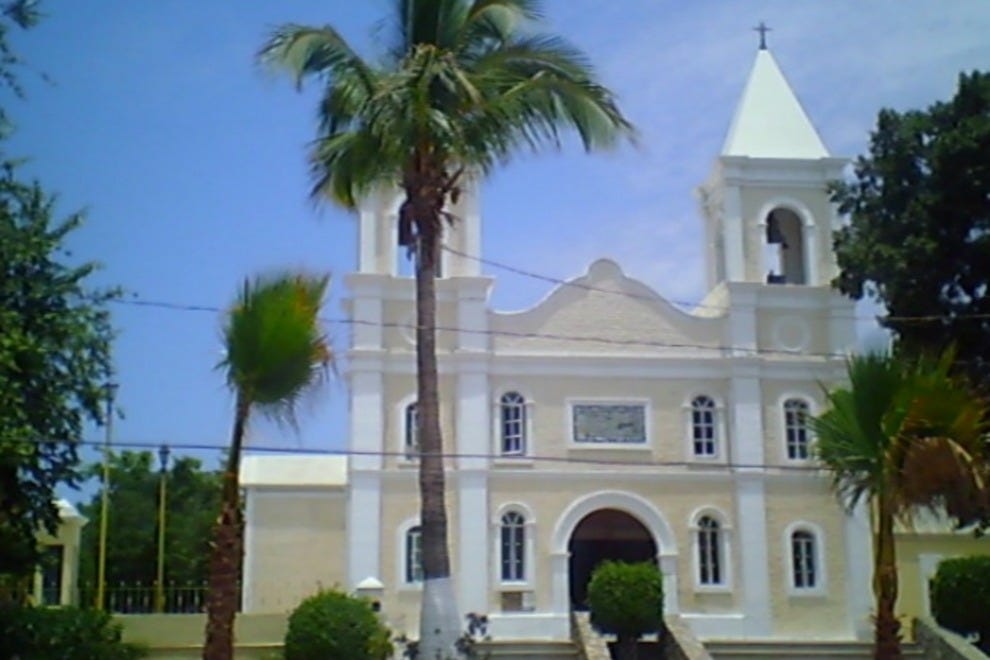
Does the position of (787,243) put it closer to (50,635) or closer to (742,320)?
(742,320)

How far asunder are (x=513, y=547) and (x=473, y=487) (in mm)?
1555

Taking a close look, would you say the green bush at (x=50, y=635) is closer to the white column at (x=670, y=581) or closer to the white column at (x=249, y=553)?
the white column at (x=249, y=553)

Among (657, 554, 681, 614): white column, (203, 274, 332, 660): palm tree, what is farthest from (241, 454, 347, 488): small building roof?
(203, 274, 332, 660): palm tree

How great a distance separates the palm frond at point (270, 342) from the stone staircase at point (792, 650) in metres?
13.3

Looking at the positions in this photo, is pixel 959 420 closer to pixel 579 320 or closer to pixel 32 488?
pixel 32 488

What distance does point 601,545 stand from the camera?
33.2m

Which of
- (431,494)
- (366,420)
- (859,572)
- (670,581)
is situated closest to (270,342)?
(431,494)

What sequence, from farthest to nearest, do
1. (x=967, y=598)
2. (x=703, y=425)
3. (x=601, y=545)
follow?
(x=601, y=545), (x=703, y=425), (x=967, y=598)

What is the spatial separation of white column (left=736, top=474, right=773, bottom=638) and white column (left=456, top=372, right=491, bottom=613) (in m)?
5.52

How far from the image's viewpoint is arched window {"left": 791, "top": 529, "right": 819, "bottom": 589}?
3131 centimetres

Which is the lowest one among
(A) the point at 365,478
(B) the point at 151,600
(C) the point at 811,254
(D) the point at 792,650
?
(D) the point at 792,650

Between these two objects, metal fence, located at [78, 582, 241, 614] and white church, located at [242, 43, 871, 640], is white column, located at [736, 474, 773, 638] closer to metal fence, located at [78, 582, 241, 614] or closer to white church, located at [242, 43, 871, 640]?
white church, located at [242, 43, 871, 640]

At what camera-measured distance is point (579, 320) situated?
31.8m

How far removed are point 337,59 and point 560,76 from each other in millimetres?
3073
